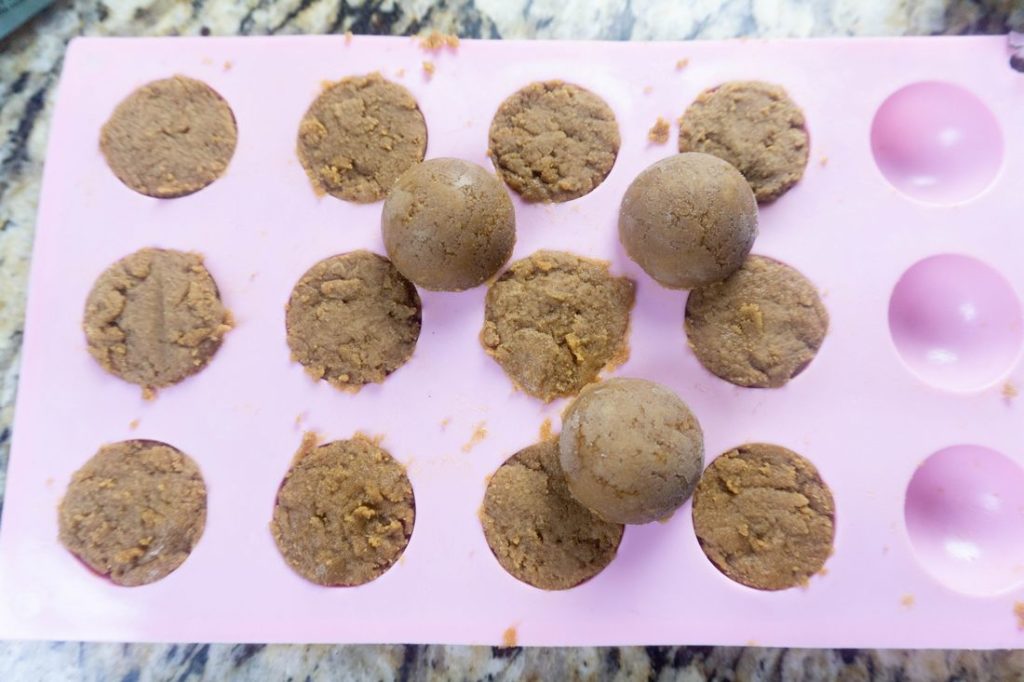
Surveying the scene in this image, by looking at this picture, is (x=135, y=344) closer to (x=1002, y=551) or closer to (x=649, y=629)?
(x=649, y=629)

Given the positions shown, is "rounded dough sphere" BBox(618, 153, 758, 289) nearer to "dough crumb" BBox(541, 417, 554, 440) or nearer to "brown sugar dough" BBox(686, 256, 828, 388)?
"brown sugar dough" BBox(686, 256, 828, 388)

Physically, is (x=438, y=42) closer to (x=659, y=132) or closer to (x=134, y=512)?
(x=659, y=132)

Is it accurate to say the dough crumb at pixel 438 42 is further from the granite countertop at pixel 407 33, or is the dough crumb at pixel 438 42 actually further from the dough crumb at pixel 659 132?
the dough crumb at pixel 659 132

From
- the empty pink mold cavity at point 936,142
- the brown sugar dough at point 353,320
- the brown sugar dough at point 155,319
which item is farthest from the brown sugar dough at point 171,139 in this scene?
the empty pink mold cavity at point 936,142

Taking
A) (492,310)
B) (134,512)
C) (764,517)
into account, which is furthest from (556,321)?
(134,512)

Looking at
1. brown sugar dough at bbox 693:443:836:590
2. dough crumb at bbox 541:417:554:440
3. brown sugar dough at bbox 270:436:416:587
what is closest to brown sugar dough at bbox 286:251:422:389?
brown sugar dough at bbox 270:436:416:587

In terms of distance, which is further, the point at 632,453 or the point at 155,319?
the point at 155,319

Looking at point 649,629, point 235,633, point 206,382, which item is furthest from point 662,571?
point 206,382
